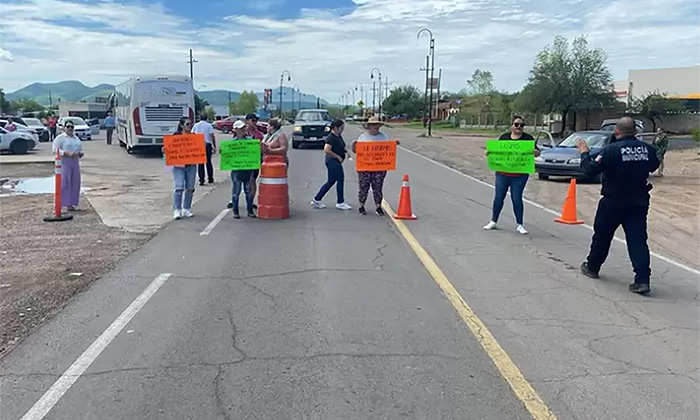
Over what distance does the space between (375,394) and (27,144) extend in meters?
30.5

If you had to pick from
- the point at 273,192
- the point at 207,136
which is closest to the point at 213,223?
the point at 273,192

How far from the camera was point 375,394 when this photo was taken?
4449mm

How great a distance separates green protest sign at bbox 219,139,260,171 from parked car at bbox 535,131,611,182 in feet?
35.8

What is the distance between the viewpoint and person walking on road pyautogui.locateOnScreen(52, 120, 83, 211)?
1220cm

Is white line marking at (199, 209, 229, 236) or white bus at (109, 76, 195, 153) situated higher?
white bus at (109, 76, 195, 153)

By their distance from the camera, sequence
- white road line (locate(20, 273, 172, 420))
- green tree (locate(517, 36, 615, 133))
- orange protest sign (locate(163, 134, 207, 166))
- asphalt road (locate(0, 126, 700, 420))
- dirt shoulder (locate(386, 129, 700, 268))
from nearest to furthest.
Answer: white road line (locate(20, 273, 172, 420))
asphalt road (locate(0, 126, 700, 420))
dirt shoulder (locate(386, 129, 700, 268))
orange protest sign (locate(163, 134, 207, 166))
green tree (locate(517, 36, 615, 133))

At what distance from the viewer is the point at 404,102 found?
132 meters

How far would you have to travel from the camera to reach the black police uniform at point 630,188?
7188 millimetres

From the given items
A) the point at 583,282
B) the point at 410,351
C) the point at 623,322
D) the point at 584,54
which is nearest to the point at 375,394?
the point at 410,351

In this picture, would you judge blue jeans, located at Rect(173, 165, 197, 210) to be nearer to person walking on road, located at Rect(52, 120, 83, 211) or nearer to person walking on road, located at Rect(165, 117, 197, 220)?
person walking on road, located at Rect(165, 117, 197, 220)

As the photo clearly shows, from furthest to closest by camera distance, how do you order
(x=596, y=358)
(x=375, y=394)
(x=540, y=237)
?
(x=540, y=237) → (x=596, y=358) → (x=375, y=394)

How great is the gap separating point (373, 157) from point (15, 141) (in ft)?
79.0

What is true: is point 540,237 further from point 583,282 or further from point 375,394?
point 375,394

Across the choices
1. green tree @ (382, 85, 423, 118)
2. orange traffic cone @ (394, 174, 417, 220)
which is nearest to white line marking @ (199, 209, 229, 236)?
orange traffic cone @ (394, 174, 417, 220)
